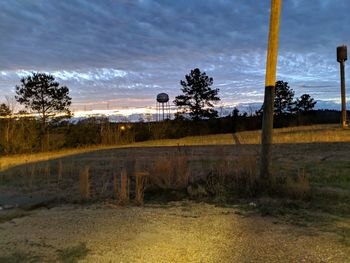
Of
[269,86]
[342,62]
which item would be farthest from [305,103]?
[269,86]

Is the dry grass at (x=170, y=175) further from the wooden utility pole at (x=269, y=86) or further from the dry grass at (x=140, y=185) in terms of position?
the wooden utility pole at (x=269, y=86)

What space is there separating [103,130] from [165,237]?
62.0 feet

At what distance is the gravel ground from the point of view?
16.6 feet

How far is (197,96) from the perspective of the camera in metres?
32.7

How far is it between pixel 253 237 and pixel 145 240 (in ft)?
4.42

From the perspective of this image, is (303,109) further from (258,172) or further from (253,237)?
(253,237)

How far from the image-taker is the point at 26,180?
1127cm

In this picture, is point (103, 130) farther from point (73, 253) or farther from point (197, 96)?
point (73, 253)

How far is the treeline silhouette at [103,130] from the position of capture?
68.1 ft

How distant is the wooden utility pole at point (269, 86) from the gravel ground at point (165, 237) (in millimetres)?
1897

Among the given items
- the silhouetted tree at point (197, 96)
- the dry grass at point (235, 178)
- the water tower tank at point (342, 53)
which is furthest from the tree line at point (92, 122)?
the dry grass at point (235, 178)

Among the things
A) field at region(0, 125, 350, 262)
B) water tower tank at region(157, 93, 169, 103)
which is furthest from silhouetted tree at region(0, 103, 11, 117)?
water tower tank at region(157, 93, 169, 103)

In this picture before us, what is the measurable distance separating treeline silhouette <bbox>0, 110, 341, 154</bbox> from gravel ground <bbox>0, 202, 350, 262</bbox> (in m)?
14.2

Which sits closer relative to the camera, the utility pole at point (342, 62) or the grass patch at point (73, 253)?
the grass patch at point (73, 253)
